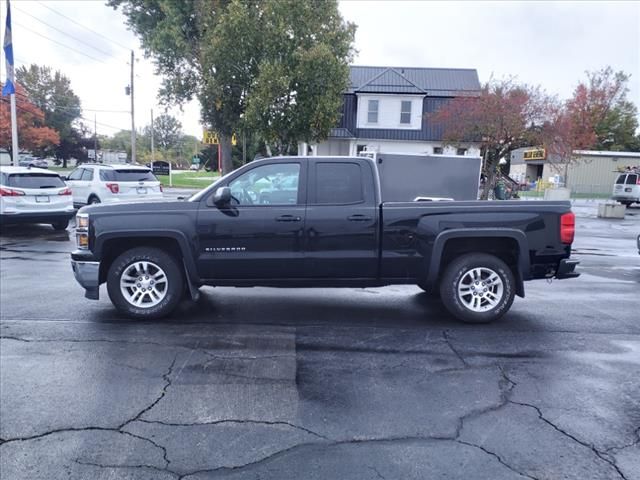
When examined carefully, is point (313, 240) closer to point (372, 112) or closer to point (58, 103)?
point (372, 112)

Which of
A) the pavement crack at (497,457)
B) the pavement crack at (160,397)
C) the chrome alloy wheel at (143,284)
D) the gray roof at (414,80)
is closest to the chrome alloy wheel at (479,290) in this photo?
the pavement crack at (497,457)

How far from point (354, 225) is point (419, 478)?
10.7 feet

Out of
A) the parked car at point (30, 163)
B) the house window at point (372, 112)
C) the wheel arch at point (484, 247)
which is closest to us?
the wheel arch at point (484, 247)

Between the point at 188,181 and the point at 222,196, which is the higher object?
the point at 222,196

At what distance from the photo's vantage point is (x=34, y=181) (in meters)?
13.2

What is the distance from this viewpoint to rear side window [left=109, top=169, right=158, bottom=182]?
16.1 meters

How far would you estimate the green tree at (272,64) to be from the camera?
22.3 meters

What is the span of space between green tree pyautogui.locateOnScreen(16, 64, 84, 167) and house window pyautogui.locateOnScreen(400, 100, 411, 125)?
174 ft

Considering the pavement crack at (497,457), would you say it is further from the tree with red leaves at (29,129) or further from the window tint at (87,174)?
the tree with red leaves at (29,129)

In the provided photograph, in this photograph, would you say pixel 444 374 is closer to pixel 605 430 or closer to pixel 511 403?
pixel 511 403

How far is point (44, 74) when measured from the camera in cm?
6981

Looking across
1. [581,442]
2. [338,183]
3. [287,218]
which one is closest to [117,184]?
[287,218]

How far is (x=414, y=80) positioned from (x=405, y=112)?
3.12 metres

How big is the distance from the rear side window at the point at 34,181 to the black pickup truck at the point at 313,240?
8534 millimetres
